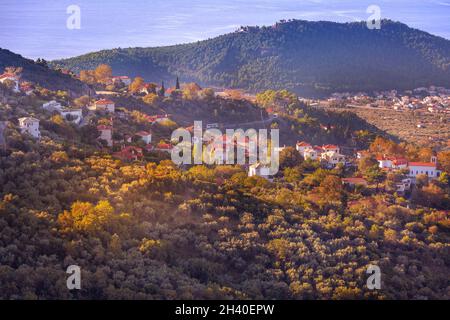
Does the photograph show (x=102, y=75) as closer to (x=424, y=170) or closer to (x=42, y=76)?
(x=42, y=76)

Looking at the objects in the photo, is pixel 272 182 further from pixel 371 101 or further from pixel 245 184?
pixel 371 101

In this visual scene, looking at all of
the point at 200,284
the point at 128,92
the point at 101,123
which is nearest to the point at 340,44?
the point at 128,92

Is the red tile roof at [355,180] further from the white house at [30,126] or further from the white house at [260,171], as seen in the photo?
the white house at [30,126]

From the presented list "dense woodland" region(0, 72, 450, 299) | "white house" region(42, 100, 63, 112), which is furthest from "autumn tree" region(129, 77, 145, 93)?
"dense woodland" region(0, 72, 450, 299)

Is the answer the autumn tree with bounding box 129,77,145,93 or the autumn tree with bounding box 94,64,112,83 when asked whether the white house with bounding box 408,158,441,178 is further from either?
the autumn tree with bounding box 94,64,112,83

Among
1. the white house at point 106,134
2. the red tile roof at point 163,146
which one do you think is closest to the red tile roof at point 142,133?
the red tile roof at point 163,146

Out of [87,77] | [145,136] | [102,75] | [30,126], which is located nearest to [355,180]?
[145,136]
